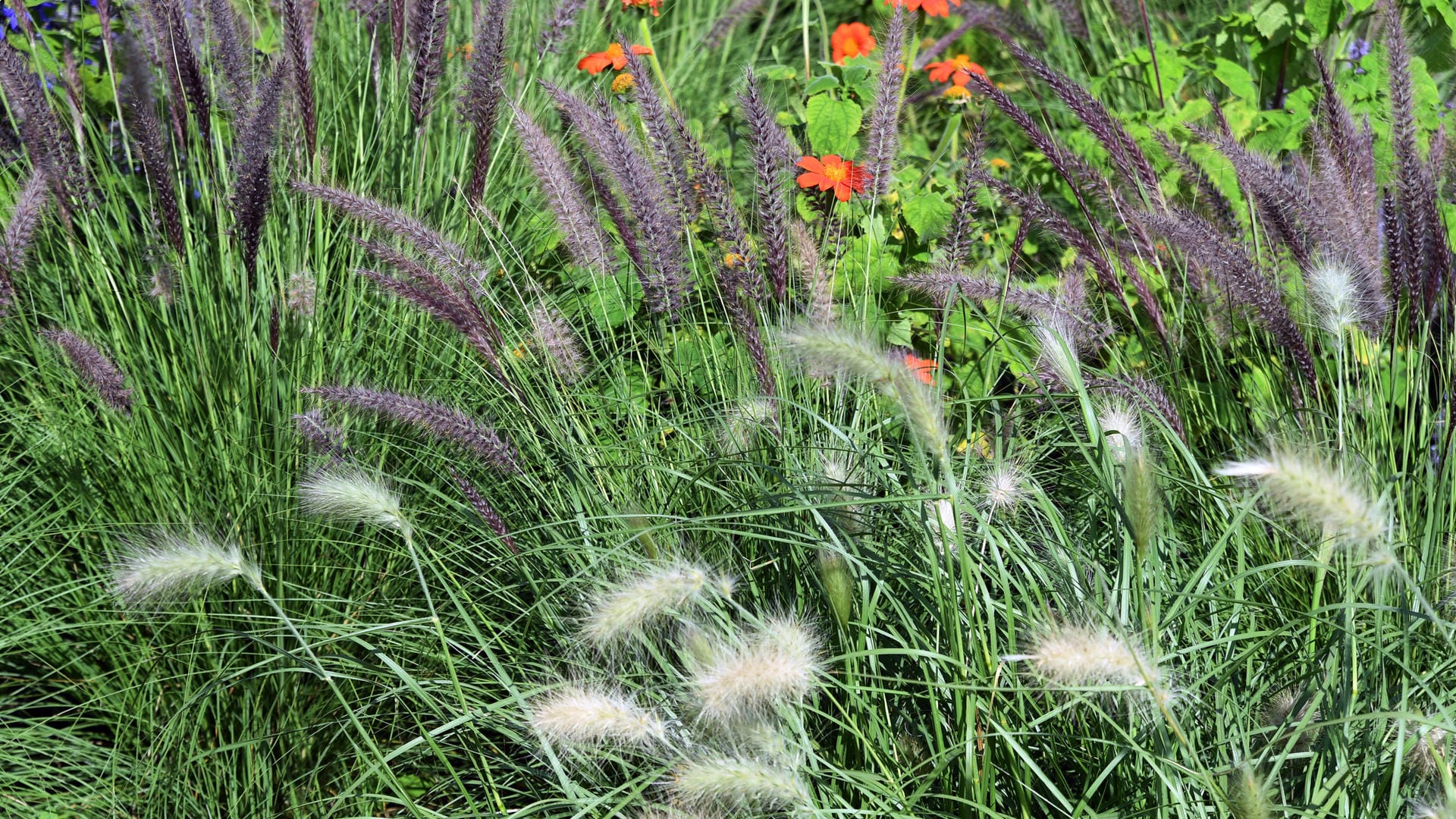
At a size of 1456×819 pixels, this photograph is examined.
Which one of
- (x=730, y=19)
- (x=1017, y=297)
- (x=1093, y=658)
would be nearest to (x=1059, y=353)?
(x=1017, y=297)

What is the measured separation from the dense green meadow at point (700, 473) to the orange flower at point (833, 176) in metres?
0.02

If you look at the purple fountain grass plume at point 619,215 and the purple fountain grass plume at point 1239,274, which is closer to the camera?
the purple fountain grass plume at point 1239,274

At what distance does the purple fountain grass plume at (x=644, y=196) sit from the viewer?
6.75ft

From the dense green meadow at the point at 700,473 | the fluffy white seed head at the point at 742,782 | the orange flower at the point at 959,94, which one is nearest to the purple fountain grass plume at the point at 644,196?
the dense green meadow at the point at 700,473

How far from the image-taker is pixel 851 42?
3652 mm

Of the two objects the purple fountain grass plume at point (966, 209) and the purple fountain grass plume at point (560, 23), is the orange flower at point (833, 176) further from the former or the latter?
the purple fountain grass plume at point (560, 23)

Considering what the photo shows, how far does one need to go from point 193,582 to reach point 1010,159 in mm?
3392

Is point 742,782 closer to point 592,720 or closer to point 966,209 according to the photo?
point 592,720

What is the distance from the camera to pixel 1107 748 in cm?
159

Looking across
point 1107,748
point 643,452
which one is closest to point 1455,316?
point 1107,748

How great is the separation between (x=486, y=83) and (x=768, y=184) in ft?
1.93

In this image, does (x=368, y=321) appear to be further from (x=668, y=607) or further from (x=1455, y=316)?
(x=1455, y=316)

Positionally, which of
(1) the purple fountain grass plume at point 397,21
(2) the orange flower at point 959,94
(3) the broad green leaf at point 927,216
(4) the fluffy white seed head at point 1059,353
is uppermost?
(1) the purple fountain grass plume at point 397,21

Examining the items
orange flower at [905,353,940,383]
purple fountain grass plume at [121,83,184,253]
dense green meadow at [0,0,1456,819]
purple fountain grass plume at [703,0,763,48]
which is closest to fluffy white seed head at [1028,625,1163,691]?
dense green meadow at [0,0,1456,819]
